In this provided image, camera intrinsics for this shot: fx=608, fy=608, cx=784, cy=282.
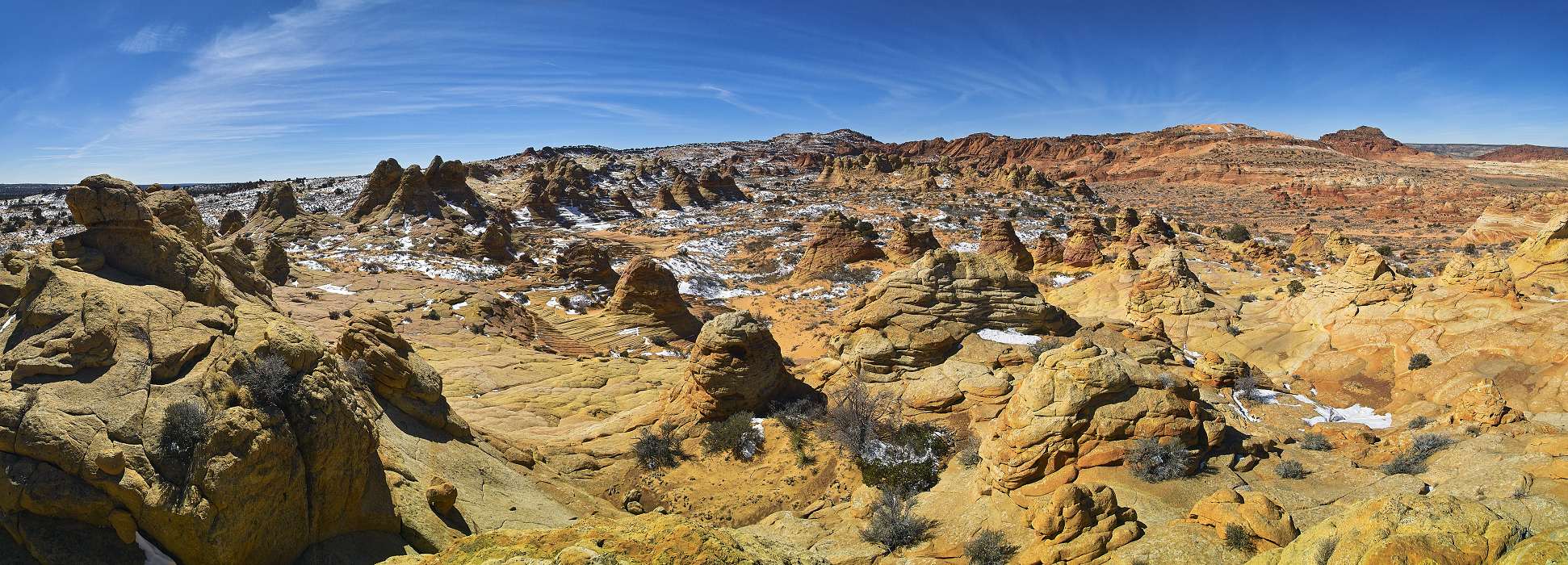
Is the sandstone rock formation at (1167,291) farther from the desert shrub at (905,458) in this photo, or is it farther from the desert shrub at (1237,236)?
the desert shrub at (1237,236)

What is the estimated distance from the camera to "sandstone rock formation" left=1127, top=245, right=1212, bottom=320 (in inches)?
992

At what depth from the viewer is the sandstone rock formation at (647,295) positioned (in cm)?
2583

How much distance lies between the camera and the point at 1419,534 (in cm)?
471

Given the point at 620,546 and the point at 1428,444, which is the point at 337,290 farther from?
the point at 1428,444

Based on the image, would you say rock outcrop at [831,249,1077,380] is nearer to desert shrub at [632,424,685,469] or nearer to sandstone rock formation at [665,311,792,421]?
sandstone rock formation at [665,311,792,421]

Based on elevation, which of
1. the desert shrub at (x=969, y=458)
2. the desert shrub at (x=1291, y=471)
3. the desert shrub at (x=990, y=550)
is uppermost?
the desert shrub at (x=1291, y=471)

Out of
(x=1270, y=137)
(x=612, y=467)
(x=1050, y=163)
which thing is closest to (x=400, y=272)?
(x=612, y=467)

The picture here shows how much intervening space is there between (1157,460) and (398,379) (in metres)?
13.5

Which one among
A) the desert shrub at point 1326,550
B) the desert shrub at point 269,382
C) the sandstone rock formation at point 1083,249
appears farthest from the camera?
the sandstone rock formation at point 1083,249

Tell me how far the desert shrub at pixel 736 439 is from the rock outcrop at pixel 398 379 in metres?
5.23

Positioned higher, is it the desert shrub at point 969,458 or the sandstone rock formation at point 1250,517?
the sandstone rock formation at point 1250,517

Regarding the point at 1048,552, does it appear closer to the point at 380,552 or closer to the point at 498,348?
the point at 380,552

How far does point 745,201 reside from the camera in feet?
279

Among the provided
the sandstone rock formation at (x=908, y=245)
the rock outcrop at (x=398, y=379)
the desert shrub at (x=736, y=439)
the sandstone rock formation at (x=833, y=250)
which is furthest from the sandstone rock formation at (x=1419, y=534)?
the sandstone rock formation at (x=908, y=245)
